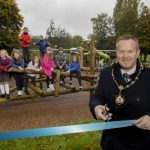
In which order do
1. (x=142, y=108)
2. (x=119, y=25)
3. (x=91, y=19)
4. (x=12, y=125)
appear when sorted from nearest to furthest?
Answer: (x=142, y=108), (x=12, y=125), (x=119, y=25), (x=91, y=19)

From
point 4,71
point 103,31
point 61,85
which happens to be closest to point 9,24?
point 61,85

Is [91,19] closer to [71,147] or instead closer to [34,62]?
[34,62]

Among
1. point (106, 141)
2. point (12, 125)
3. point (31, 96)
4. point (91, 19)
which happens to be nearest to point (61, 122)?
point (12, 125)

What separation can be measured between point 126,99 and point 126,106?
0.07m

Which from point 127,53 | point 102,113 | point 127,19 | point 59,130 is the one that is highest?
point 127,19

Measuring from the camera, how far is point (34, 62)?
43.3 feet

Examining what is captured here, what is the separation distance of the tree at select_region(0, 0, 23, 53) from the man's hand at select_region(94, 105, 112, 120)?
2682 centimetres

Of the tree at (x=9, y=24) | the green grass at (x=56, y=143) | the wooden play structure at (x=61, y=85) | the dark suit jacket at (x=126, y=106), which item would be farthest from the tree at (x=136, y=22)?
the dark suit jacket at (x=126, y=106)

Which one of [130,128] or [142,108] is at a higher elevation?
[142,108]

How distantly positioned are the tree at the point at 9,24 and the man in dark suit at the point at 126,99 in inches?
1051

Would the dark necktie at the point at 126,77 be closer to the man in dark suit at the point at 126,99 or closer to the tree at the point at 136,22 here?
the man in dark suit at the point at 126,99

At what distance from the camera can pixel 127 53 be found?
3.13 meters

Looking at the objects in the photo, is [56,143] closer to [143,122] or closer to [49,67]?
[143,122]

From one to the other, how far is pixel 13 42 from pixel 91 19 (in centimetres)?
3259
